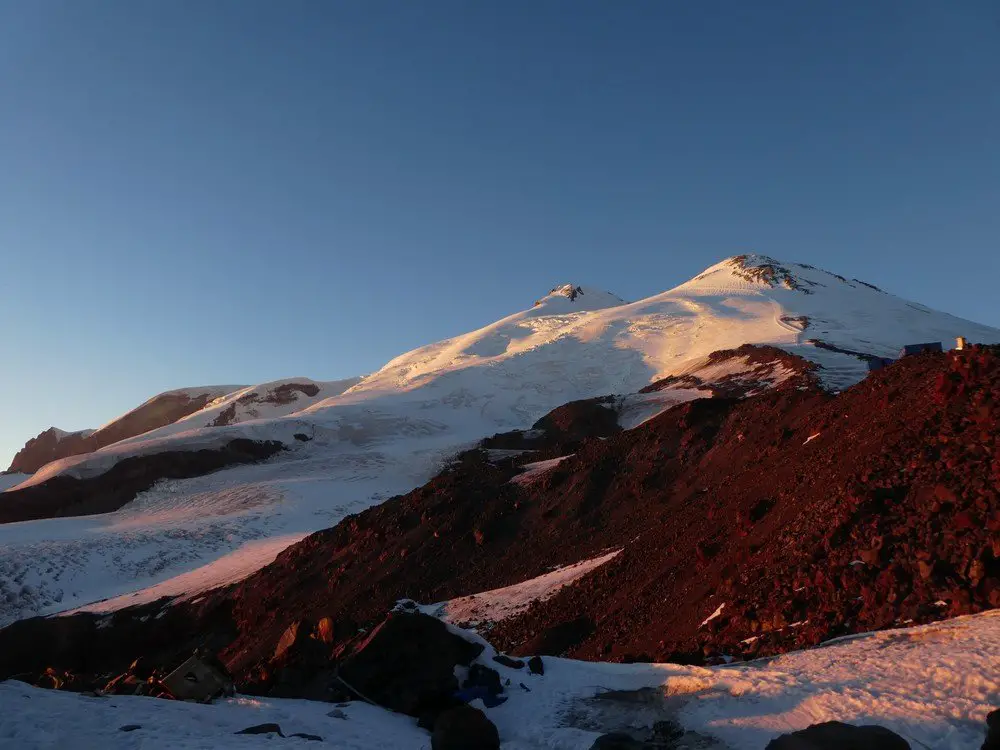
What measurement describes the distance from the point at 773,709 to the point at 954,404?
9323mm

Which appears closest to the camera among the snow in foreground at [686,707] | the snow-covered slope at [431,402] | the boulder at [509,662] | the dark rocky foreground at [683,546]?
the snow in foreground at [686,707]

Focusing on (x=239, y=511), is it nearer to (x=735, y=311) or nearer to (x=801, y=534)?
(x=801, y=534)

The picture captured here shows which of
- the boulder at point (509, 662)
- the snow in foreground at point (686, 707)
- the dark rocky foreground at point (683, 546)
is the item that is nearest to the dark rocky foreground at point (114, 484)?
the dark rocky foreground at point (683, 546)

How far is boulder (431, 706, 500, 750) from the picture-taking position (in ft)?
25.7

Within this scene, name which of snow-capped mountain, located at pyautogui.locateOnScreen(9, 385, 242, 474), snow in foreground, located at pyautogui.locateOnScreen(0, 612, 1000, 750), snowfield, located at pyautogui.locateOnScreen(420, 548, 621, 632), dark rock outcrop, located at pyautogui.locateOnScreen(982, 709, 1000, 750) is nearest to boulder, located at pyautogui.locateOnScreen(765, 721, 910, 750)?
snow in foreground, located at pyautogui.locateOnScreen(0, 612, 1000, 750)

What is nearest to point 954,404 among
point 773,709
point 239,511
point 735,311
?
point 773,709

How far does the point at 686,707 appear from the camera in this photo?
8.38 meters

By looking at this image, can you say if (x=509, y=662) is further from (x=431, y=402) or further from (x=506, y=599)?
(x=431, y=402)

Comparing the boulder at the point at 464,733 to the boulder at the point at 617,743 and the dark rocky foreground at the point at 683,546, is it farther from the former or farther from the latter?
the dark rocky foreground at the point at 683,546

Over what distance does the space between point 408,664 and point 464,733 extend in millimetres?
2247

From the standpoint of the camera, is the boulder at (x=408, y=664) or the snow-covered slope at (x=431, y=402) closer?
the boulder at (x=408, y=664)

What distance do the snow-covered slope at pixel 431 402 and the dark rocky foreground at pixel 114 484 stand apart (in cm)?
199

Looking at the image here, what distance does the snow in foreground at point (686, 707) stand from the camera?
691 centimetres

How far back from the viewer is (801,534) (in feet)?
44.1
